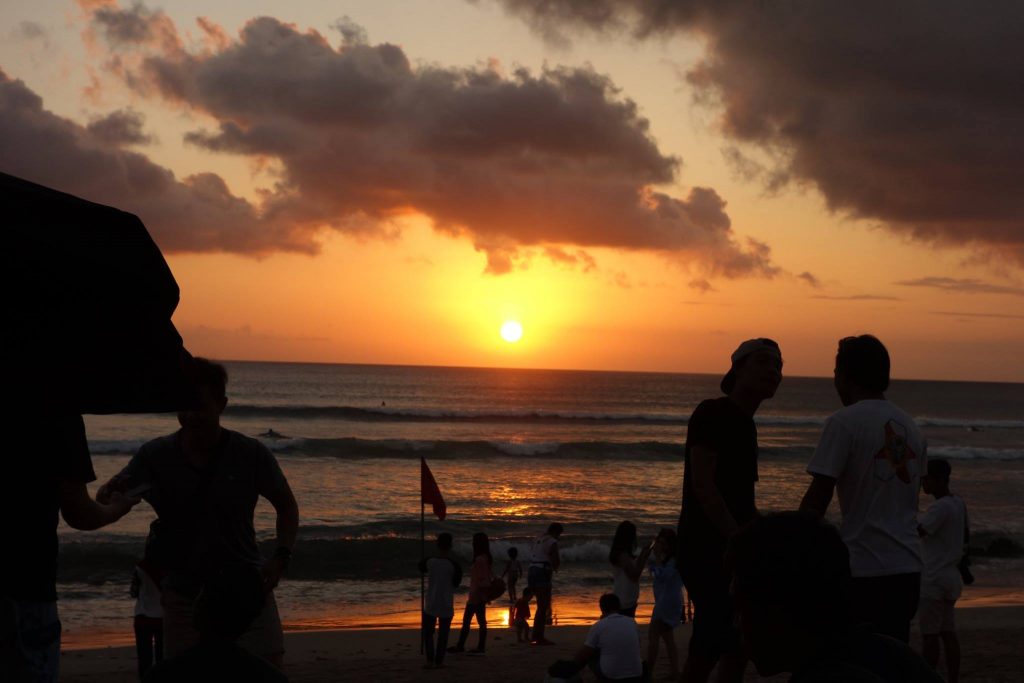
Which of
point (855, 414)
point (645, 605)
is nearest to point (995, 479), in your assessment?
point (645, 605)

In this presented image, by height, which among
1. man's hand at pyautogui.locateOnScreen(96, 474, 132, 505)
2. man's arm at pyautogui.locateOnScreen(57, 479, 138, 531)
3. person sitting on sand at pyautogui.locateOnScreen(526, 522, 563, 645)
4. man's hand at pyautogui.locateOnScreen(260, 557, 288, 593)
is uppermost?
man's arm at pyautogui.locateOnScreen(57, 479, 138, 531)

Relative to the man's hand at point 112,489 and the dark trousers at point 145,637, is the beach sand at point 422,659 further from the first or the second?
the man's hand at point 112,489

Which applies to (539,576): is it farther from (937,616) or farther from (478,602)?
(937,616)

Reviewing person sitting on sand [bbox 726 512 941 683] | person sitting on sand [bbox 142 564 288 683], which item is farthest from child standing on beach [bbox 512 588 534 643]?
person sitting on sand [bbox 726 512 941 683]

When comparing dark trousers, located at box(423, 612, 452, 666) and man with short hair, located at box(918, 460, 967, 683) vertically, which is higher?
man with short hair, located at box(918, 460, 967, 683)

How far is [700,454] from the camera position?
464cm

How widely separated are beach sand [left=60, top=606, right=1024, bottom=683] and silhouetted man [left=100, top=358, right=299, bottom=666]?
616cm

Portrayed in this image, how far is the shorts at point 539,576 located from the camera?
46.2 ft

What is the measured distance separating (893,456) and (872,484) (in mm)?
161

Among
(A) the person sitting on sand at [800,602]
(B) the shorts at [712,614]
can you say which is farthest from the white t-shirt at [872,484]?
Answer: (A) the person sitting on sand at [800,602]

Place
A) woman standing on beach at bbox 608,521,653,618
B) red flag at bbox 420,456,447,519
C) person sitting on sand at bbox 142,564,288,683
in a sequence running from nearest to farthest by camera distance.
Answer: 1. person sitting on sand at bbox 142,564,288,683
2. woman standing on beach at bbox 608,521,653,618
3. red flag at bbox 420,456,447,519

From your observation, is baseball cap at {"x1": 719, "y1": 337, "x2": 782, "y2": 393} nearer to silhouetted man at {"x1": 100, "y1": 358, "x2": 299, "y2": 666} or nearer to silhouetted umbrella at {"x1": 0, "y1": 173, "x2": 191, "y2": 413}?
silhouetted man at {"x1": 100, "y1": 358, "x2": 299, "y2": 666}

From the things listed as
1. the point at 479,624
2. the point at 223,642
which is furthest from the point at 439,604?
the point at 223,642

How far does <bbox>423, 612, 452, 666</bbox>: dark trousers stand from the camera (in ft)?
38.5
